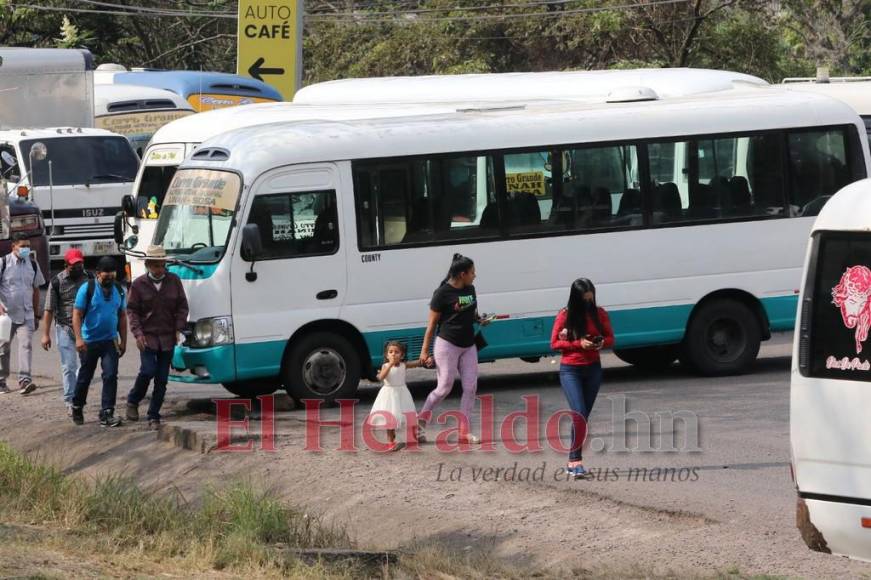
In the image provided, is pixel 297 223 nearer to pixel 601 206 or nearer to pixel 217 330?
pixel 217 330

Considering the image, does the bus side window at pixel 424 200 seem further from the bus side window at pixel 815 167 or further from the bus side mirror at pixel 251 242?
the bus side window at pixel 815 167

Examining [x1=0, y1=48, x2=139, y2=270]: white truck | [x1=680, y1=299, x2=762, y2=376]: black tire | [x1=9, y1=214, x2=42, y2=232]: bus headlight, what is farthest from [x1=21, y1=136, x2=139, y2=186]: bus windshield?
[x1=680, y1=299, x2=762, y2=376]: black tire

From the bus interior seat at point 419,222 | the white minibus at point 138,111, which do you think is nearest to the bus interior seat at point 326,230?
the bus interior seat at point 419,222

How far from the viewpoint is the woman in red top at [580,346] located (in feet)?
35.2

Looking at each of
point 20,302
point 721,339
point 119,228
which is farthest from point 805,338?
point 119,228

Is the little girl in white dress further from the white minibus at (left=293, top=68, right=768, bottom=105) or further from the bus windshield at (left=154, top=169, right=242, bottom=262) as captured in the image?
the white minibus at (left=293, top=68, right=768, bottom=105)

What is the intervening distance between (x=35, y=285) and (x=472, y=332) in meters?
5.87

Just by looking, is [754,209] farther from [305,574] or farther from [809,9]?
[809,9]

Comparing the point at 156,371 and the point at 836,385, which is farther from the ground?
the point at 836,385

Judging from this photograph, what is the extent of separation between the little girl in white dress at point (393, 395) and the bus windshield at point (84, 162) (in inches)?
518

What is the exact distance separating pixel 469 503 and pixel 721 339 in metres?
5.95

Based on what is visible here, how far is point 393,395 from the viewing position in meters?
11.9

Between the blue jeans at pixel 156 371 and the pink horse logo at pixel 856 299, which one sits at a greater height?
the pink horse logo at pixel 856 299

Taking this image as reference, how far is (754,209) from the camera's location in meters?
15.5
